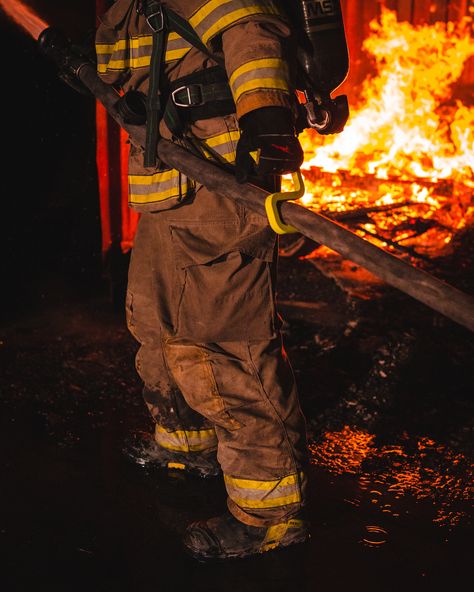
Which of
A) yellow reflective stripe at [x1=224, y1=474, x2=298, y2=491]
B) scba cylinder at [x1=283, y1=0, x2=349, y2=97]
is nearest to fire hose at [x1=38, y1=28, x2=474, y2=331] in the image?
scba cylinder at [x1=283, y1=0, x2=349, y2=97]

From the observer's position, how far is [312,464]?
133 inches

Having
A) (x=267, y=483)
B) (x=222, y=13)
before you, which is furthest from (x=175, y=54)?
(x=267, y=483)

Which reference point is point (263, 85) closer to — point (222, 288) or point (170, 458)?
point (222, 288)

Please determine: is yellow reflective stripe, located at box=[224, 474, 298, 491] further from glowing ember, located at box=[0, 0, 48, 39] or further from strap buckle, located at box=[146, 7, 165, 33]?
glowing ember, located at box=[0, 0, 48, 39]

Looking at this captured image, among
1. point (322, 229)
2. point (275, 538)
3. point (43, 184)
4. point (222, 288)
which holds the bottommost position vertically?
point (275, 538)

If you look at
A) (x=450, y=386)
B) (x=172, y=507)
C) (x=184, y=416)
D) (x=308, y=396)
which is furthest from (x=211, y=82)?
(x=450, y=386)

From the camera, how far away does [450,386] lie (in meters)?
4.12

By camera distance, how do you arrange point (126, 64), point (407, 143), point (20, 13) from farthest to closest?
point (407, 143)
point (20, 13)
point (126, 64)

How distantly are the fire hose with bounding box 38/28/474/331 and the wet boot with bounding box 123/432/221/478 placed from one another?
1.40 metres

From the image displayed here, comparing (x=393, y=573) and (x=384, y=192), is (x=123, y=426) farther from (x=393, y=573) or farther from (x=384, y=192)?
(x=384, y=192)

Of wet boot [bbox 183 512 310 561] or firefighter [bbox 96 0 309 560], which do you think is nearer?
firefighter [bbox 96 0 309 560]

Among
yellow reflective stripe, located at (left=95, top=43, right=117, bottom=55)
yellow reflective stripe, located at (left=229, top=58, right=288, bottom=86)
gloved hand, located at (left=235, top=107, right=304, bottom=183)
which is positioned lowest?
gloved hand, located at (left=235, top=107, right=304, bottom=183)

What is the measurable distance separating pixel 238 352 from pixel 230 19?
120cm

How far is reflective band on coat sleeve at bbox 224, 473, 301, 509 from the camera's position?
2721 millimetres
